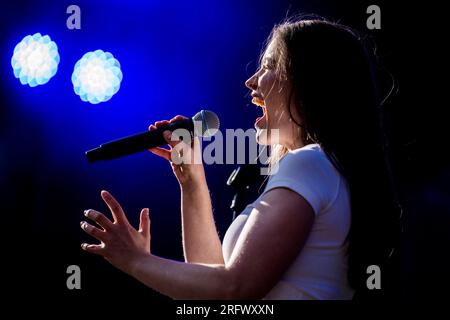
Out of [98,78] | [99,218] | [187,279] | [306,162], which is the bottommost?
[187,279]

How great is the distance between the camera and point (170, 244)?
132 inches

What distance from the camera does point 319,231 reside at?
97 cm

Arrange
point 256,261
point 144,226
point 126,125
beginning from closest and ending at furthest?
point 256,261 < point 144,226 < point 126,125

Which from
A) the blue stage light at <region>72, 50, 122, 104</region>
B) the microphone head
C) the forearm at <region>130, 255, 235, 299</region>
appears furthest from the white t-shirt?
the blue stage light at <region>72, 50, 122, 104</region>

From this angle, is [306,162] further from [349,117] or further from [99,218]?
[99,218]

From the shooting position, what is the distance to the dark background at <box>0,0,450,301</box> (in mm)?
2838

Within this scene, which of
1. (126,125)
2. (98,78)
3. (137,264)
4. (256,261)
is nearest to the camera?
(256,261)

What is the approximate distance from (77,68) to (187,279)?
106 inches

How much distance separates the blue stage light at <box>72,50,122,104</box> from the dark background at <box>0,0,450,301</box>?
6cm

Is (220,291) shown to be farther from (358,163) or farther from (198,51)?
(198,51)

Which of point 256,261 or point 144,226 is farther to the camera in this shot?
point 144,226

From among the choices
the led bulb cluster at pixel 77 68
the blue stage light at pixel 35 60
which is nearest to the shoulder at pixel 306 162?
the led bulb cluster at pixel 77 68

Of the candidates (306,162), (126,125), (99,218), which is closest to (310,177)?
(306,162)
